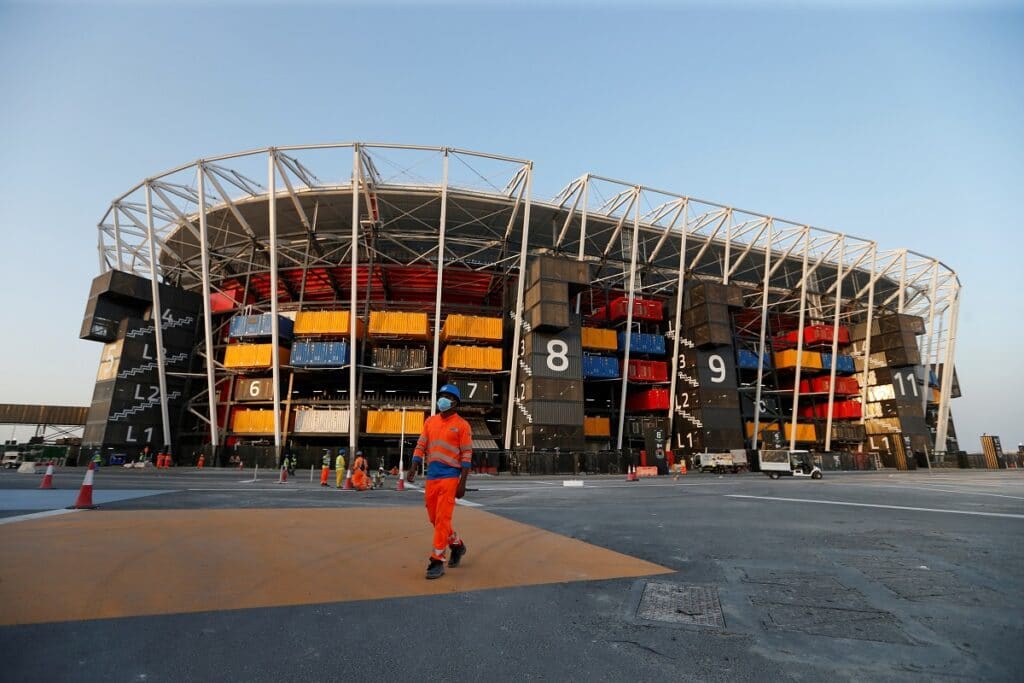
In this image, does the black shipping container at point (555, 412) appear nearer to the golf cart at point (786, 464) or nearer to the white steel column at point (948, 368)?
the golf cart at point (786, 464)

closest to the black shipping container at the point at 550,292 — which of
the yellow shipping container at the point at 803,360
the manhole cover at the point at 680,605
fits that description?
the yellow shipping container at the point at 803,360

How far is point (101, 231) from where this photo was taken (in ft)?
134

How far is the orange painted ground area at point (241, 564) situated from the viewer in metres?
3.49

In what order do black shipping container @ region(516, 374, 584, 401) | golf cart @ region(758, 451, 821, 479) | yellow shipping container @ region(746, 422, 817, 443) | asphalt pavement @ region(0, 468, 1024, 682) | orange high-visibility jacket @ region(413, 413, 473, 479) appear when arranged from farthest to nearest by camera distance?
yellow shipping container @ region(746, 422, 817, 443)
black shipping container @ region(516, 374, 584, 401)
golf cart @ region(758, 451, 821, 479)
orange high-visibility jacket @ region(413, 413, 473, 479)
asphalt pavement @ region(0, 468, 1024, 682)

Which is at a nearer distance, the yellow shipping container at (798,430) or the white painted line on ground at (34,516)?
the white painted line on ground at (34,516)

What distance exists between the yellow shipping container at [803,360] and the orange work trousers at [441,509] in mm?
54302

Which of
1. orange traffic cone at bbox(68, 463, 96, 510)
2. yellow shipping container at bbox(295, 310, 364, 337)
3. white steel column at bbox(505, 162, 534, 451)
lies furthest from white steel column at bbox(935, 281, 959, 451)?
orange traffic cone at bbox(68, 463, 96, 510)

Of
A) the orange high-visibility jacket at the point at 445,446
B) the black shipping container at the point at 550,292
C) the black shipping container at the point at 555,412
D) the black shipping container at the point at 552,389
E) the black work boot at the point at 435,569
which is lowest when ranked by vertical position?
the black work boot at the point at 435,569

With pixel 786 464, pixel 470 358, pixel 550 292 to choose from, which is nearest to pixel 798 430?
pixel 786 464

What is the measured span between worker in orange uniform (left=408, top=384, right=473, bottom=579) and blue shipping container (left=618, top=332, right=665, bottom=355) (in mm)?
39334

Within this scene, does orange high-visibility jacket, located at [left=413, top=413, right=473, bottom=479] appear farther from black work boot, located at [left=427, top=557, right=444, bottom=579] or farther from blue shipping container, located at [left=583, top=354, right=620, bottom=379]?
blue shipping container, located at [left=583, top=354, right=620, bottom=379]

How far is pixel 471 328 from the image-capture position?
37.8 metres

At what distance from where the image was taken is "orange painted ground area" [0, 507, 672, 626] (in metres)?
3.49

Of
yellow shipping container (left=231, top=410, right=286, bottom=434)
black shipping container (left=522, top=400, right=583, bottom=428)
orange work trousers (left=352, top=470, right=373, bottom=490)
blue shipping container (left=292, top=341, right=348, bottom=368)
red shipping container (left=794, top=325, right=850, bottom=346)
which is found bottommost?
orange work trousers (left=352, top=470, right=373, bottom=490)
